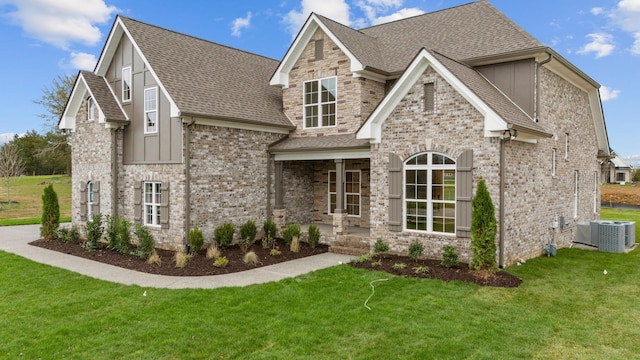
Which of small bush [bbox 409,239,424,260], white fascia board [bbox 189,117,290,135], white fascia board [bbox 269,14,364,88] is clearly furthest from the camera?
white fascia board [bbox 269,14,364,88]

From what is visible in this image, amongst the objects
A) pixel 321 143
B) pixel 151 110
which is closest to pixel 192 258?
pixel 151 110

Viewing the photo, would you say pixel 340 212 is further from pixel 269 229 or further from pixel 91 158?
pixel 91 158

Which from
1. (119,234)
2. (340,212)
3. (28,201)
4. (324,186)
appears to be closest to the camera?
(119,234)

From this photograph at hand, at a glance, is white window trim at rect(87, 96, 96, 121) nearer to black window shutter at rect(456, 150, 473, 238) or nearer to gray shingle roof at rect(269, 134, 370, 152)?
gray shingle roof at rect(269, 134, 370, 152)

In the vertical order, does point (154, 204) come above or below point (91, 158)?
below

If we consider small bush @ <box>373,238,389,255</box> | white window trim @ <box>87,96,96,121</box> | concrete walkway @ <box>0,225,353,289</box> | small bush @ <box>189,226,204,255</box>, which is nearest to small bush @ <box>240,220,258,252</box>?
small bush @ <box>189,226,204,255</box>

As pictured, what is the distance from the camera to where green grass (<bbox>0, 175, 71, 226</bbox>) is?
82.5 ft

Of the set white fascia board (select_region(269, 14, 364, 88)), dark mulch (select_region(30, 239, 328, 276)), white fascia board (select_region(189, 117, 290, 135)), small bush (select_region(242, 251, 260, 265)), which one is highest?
white fascia board (select_region(269, 14, 364, 88))

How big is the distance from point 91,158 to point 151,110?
3746 mm

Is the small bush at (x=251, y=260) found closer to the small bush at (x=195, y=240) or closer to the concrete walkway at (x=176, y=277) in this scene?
the concrete walkway at (x=176, y=277)

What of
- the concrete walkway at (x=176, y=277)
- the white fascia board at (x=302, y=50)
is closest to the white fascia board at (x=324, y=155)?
the white fascia board at (x=302, y=50)

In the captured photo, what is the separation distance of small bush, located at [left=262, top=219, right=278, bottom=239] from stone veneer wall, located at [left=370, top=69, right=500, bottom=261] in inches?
170

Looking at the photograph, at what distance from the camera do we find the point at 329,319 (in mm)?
7250

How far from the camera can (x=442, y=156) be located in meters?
11.3
